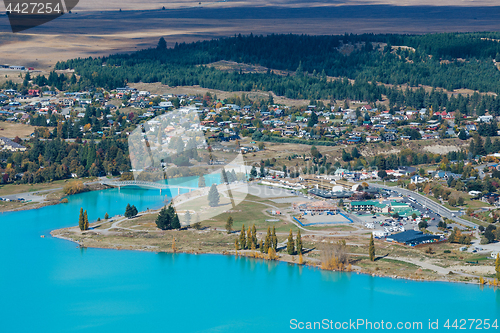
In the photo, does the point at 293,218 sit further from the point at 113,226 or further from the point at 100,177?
the point at 100,177

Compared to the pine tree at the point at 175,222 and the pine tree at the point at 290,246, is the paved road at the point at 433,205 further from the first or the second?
the pine tree at the point at 175,222

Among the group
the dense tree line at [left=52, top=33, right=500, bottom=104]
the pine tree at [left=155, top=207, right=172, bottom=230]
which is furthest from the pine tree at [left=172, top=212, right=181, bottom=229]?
the dense tree line at [left=52, top=33, right=500, bottom=104]

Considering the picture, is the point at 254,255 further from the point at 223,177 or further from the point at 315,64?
the point at 315,64

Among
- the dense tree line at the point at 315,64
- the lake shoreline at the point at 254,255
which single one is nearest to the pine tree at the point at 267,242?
the lake shoreline at the point at 254,255

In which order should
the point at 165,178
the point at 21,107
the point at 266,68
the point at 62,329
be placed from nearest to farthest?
the point at 62,329 < the point at 165,178 < the point at 21,107 < the point at 266,68

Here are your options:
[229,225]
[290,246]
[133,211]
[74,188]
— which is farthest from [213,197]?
[74,188]

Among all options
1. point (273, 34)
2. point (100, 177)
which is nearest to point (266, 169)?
point (100, 177)

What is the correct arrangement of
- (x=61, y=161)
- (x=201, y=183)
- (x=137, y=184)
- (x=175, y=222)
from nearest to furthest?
(x=175, y=222) → (x=201, y=183) → (x=137, y=184) → (x=61, y=161)

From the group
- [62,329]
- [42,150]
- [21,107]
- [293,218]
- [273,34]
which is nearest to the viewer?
[62,329]

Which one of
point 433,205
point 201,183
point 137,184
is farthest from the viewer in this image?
point 137,184

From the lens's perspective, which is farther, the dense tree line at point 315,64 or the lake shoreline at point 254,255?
the dense tree line at point 315,64

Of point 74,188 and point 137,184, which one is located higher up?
point 74,188
